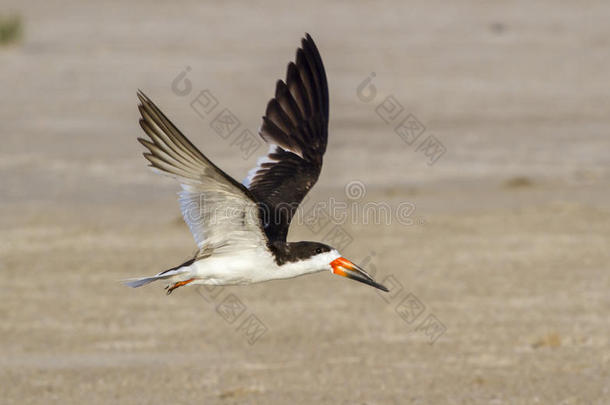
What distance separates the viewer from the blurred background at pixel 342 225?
34.8ft

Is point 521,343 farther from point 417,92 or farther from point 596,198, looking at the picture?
point 417,92

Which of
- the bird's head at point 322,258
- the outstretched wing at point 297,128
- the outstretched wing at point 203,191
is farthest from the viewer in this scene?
the outstretched wing at point 297,128

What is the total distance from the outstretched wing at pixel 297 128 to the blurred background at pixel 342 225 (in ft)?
7.33

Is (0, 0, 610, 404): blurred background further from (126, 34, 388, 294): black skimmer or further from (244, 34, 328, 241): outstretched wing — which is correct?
(126, 34, 388, 294): black skimmer

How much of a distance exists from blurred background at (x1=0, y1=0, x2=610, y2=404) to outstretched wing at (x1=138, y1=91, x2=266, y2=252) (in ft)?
10.3

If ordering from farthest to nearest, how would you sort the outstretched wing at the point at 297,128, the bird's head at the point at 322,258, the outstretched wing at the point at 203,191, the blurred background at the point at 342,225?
the blurred background at the point at 342,225, the outstretched wing at the point at 297,128, the bird's head at the point at 322,258, the outstretched wing at the point at 203,191

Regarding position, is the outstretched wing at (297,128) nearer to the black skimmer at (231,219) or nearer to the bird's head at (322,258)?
the black skimmer at (231,219)

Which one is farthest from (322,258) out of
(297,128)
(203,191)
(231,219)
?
(297,128)

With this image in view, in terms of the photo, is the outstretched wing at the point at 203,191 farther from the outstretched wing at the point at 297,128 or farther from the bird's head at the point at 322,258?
the outstretched wing at the point at 297,128

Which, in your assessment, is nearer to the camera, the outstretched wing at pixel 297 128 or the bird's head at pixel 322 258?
the bird's head at pixel 322 258

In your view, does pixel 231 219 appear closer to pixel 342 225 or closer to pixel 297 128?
pixel 297 128

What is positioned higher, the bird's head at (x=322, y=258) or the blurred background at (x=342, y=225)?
the bird's head at (x=322, y=258)

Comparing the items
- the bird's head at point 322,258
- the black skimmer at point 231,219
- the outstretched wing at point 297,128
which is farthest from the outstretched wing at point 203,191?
the outstretched wing at point 297,128

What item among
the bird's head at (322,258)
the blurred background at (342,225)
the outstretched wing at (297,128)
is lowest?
the blurred background at (342,225)
